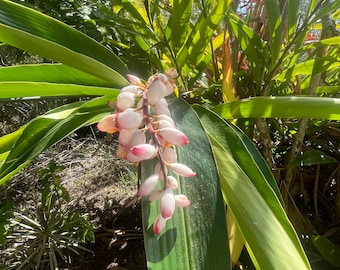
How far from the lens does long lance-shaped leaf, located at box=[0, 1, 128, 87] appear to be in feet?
1.36

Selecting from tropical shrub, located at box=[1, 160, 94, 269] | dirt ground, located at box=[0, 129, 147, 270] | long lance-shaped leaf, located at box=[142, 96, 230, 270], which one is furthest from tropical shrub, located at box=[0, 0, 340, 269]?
tropical shrub, located at box=[1, 160, 94, 269]

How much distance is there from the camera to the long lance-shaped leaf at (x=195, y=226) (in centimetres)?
31

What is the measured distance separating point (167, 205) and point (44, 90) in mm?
234

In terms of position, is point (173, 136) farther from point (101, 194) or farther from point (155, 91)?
point (101, 194)

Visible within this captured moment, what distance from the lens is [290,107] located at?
0.46 metres

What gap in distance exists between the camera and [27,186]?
1239mm

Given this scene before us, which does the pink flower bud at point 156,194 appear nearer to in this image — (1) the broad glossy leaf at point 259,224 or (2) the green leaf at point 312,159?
(1) the broad glossy leaf at point 259,224

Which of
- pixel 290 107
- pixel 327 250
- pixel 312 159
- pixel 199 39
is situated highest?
pixel 199 39

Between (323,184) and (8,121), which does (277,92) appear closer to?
(323,184)

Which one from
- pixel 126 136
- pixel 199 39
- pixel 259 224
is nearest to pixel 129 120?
pixel 126 136

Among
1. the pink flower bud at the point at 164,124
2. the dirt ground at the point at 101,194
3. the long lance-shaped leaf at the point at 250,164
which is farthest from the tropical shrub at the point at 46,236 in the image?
the pink flower bud at the point at 164,124

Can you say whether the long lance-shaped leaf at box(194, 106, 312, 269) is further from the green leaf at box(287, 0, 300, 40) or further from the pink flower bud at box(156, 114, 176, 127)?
the green leaf at box(287, 0, 300, 40)

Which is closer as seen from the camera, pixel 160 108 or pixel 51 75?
pixel 160 108

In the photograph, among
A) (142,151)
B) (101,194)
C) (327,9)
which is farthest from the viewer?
(101,194)
